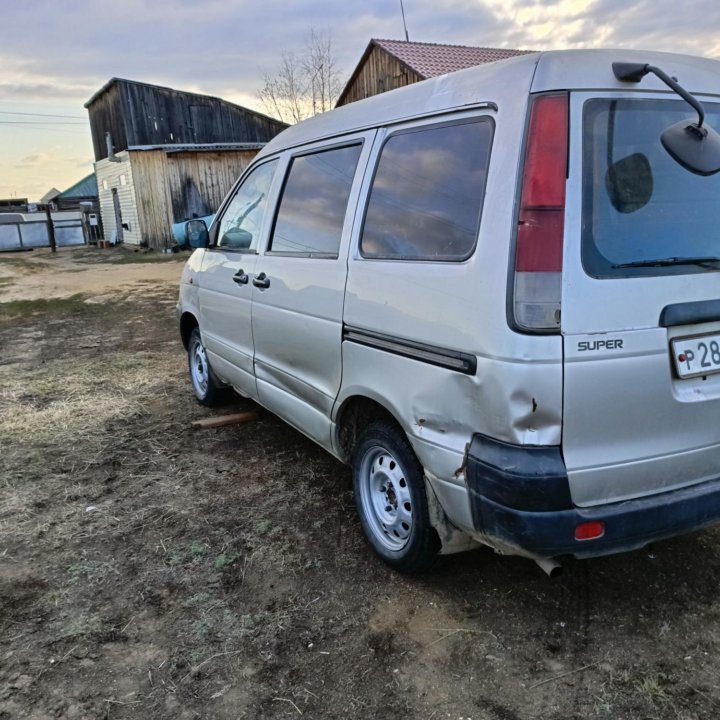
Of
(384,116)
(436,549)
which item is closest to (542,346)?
(436,549)

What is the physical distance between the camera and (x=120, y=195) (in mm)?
25234

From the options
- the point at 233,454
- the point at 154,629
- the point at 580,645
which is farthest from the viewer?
the point at 233,454

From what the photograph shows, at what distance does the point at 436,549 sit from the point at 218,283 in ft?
8.35

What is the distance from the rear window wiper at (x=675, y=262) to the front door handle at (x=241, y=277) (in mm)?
2397

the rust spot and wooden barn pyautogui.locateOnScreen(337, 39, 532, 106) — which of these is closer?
the rust spot

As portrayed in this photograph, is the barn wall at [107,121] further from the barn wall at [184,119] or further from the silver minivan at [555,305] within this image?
the silver minivan at [555,305]

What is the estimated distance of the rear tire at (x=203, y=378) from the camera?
5.04 m

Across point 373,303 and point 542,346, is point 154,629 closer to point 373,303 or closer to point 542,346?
point 373,303

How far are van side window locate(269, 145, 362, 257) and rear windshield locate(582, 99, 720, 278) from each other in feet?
4.10

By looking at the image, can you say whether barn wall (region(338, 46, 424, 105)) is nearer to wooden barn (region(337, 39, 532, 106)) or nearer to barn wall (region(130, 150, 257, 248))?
wooden barn (region(337, 39, 532, 106))

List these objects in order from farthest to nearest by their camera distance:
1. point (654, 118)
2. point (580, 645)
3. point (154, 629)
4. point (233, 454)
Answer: point (233, 454)
point (154, 629)
point (580, 645)
point (654, 118)

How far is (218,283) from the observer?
4.33 meters

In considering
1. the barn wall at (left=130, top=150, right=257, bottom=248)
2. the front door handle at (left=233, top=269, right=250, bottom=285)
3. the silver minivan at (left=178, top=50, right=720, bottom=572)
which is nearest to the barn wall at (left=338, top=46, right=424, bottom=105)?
the barn wall at (left=130, top=150, right=257, bottom=248)

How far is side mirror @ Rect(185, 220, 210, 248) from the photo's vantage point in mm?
4523
